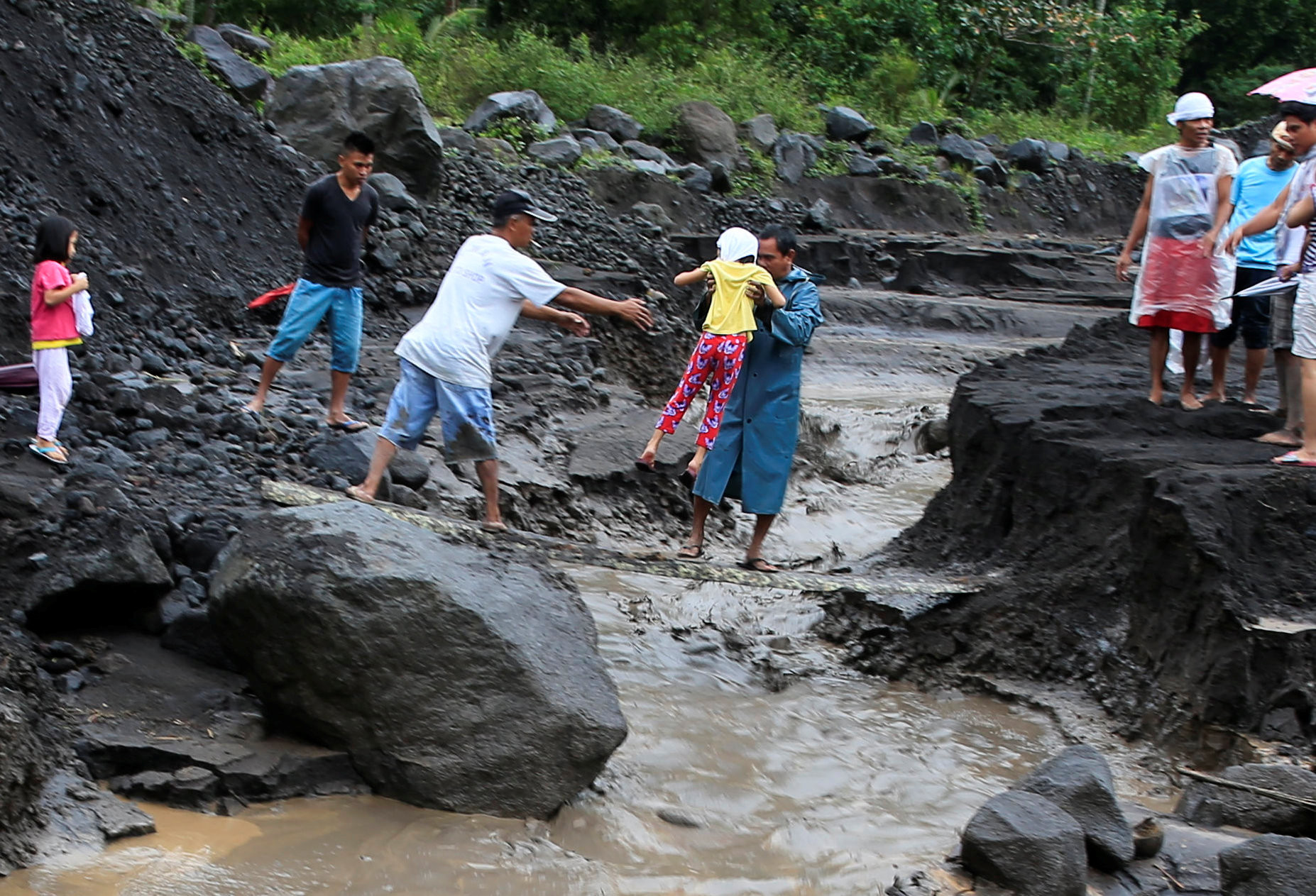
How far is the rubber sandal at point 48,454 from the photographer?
5.23 meters

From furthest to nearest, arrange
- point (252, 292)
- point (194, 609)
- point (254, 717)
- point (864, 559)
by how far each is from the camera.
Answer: point (252, 292), point (864, 559), point (194, 609), point (254, 717)

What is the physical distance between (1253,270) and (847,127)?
46.2ft

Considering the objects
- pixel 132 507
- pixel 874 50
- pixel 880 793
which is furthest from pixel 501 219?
pixel 874 50

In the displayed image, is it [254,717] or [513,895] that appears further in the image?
[254,717]

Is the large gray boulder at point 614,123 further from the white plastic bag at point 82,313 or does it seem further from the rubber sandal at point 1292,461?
the rubber sandal at point 1292,461

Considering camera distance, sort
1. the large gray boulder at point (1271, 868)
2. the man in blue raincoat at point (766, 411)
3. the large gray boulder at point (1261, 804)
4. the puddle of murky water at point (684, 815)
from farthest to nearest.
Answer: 1. the man in blue raincoat at point (766, 411)
2. the large gray boulder at point (1261, 804)
3. the puddle of murky water at point (684, 815)
4. the large gray boulder at point (1271, 868)

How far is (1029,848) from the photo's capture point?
11.1 ft

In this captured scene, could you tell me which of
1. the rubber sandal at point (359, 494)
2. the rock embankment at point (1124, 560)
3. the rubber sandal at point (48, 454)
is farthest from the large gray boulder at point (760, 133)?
the rubber sandal at point (48, 454)

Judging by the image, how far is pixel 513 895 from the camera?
3.36 metres

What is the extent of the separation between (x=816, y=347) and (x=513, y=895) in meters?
10.4

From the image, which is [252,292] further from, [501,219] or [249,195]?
[501,219]

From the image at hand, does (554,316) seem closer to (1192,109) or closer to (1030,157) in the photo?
(1192,109)

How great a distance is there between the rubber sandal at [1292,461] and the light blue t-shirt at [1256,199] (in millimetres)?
1524

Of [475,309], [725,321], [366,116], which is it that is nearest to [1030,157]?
[366,116]
